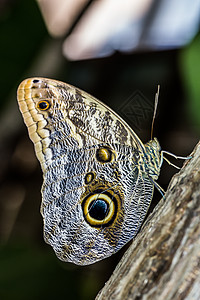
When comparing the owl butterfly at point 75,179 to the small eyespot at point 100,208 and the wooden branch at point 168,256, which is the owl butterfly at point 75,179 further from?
the wooden branch at point 168,256

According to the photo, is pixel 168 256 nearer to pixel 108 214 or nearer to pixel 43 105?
pixel 108 214

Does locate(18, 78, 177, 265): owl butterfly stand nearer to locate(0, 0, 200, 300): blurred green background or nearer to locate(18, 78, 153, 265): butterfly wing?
locate(18, 78, 153, 265): butterfly wing

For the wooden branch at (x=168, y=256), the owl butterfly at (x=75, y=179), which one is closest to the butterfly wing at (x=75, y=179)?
the owl butterfly at (x=75, y=179)

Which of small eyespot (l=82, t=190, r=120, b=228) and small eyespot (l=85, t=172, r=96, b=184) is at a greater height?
small eyespot (l=85, t=172, r=96, b=184)

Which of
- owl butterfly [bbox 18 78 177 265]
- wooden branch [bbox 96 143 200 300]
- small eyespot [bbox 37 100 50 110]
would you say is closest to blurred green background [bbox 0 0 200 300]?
owl butterfly [bbox 18 78 177 265]

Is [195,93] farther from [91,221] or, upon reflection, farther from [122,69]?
[91,221]

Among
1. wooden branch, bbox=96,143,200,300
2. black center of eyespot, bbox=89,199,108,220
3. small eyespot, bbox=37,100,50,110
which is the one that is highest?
small eyespot, bbox=37,100,50,110

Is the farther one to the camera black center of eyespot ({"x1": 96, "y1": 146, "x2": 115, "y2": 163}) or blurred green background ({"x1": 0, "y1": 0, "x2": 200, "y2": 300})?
blurred green background ({"x1": 0, "y1": 0, "x2": 200, "y2": 300})

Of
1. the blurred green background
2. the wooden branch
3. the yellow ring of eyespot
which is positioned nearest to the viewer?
the wooden branch
